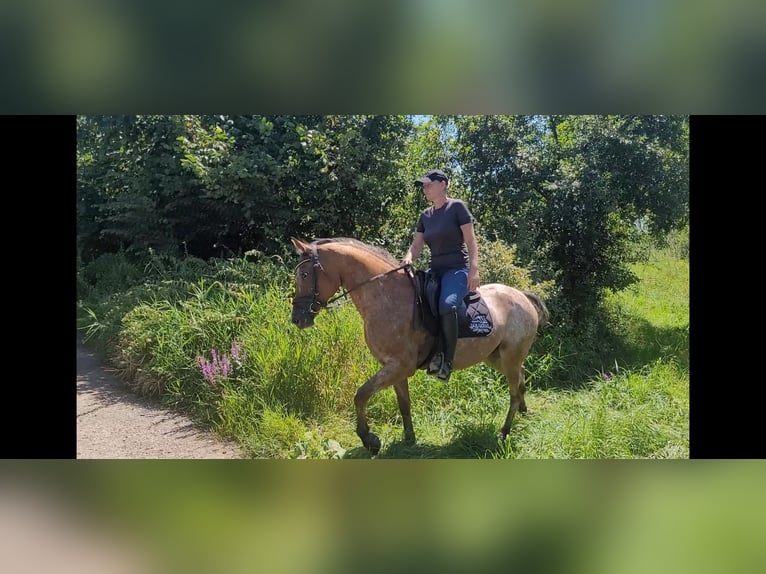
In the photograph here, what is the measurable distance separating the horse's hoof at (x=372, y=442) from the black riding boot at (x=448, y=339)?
0.77 metres

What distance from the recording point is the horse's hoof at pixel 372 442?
4.44 m

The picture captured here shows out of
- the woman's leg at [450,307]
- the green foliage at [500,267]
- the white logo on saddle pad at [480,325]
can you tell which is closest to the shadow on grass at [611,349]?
the green foliage at [500,267]

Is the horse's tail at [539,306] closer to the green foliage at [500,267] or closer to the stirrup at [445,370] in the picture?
the green foliage at [500,267]

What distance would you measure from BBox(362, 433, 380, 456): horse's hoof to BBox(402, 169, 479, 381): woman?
77cm

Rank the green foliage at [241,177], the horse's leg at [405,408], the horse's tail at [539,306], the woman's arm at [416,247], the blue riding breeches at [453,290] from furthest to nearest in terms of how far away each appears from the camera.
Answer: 1. the green foliage at [241,177]
2. the horse's tail at [539,306]
3. the horse's leg at [405,408]
4. the woman's arm at [416,247]
5. the blue riding breeches at [453,290]

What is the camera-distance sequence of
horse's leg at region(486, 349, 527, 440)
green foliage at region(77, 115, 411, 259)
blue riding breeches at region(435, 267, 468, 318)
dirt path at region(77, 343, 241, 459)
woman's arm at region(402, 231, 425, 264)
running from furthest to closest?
green foliage at region(77, 115, 411, 259), dirt path at region(77, 343, 241, 459), horse's leg at region(486, 349, 527, 440), woman's arm at region(402, 231, 425, 264), blue riding breeches at region(435, 267, 468, 318)

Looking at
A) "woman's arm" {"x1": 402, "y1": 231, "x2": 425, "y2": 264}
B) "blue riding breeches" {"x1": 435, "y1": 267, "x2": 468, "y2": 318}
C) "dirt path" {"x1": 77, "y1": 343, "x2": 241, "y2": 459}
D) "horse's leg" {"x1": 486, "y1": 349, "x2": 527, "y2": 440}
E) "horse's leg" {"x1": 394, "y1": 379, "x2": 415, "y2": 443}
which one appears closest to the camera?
"blue riding breeches" {"x1": 435, "y1": 267, "x2": 468, "y2": 318}

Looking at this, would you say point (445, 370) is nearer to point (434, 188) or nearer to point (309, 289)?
point (309, 289)

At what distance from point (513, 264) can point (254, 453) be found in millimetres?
3642

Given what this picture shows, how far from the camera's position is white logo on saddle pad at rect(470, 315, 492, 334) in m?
4.50

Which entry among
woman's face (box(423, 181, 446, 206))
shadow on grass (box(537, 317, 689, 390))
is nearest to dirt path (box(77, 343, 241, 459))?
woman's face (box(423, 181, 446, 206))

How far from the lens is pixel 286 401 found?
16.5 feet

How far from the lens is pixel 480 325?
4.54 meters

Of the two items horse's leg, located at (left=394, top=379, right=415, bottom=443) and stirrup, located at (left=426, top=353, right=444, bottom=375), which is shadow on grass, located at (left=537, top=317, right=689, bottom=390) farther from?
stirrup, located at (left=426, top=353, right=444, bottom=375)
